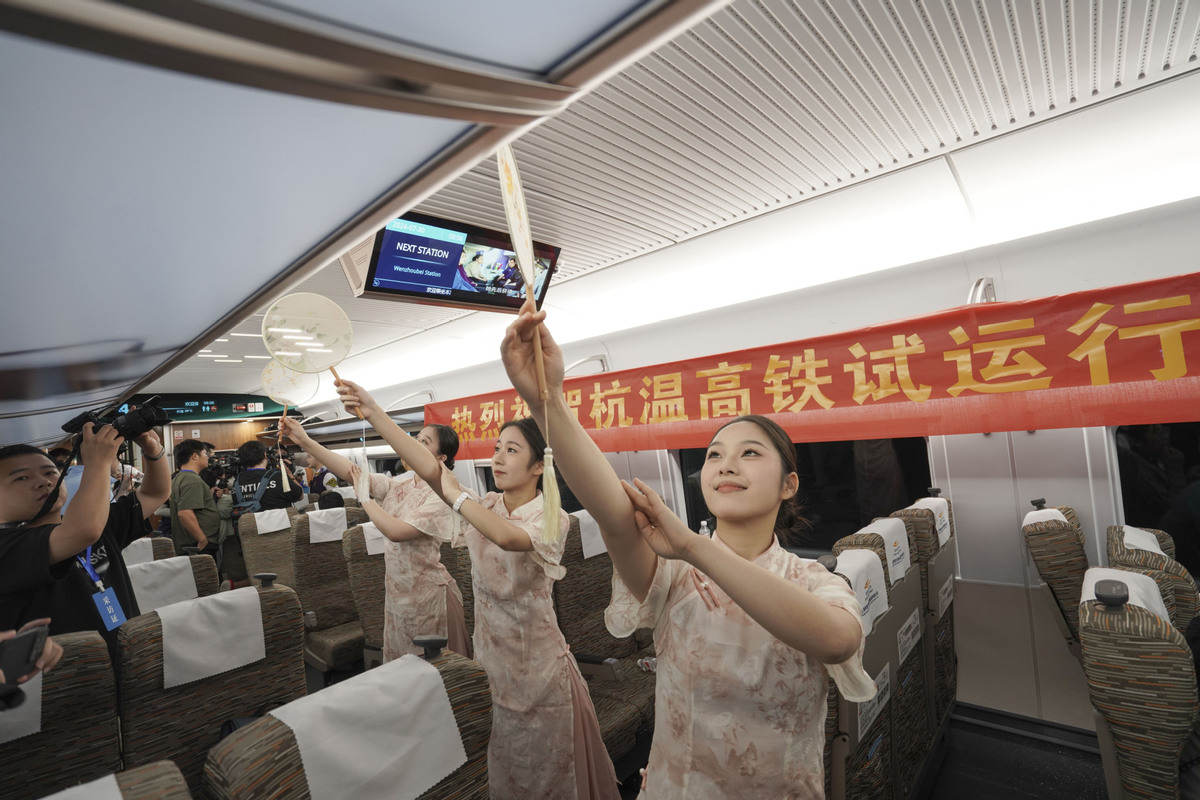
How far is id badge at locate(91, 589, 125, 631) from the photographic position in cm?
215

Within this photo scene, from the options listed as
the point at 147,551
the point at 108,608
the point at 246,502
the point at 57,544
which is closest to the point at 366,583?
the point at 147,551

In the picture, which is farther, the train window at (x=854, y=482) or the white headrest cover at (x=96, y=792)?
the train window at (x=854, y=482)

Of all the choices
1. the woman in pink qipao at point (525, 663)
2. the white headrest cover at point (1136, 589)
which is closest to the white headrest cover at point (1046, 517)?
the white headrest cover at point (1136, 589)

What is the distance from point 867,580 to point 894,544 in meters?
0.68

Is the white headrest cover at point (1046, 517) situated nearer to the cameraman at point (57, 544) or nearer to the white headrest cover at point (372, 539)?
the white headrest cover at point (372, 539)

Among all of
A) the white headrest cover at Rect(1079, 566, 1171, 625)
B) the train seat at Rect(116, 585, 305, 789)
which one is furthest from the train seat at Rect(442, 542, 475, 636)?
the white headrest cover at Rect(1079, 566, 1171, 625)

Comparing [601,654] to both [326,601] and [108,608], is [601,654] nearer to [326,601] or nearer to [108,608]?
[108,608]

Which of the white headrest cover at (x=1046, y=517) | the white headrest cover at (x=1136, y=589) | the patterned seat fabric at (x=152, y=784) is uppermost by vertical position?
the patterned seat fabric at (x=152, y=784)

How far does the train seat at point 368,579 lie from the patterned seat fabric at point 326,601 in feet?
0.95

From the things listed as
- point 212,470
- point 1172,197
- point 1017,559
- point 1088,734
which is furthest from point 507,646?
point 212,470

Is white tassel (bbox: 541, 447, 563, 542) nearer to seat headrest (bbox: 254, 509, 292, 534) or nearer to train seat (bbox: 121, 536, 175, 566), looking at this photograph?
train seat (bbox: 121, 536, 175, 566)

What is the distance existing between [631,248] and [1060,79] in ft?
8.58

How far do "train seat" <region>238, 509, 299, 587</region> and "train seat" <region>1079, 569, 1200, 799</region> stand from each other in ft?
18.4

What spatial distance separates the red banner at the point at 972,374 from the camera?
2713 millimetres
